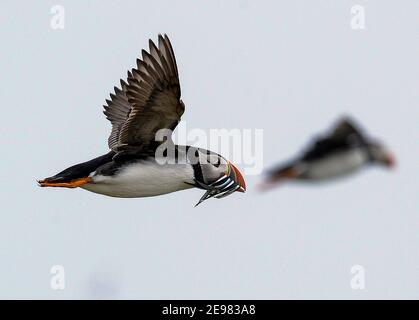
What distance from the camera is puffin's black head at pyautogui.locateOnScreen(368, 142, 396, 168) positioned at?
1853 millimetres

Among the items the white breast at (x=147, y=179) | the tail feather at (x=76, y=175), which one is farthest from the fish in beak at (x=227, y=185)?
the tail feather at (x=76, y=175)

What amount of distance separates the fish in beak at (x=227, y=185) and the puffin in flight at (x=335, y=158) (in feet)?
15.0

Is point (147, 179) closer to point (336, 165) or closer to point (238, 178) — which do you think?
point (238, 178)

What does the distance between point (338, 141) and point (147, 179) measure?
4642 millimetres

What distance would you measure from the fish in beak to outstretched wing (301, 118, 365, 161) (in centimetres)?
463

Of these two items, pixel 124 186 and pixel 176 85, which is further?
pixel 124 186

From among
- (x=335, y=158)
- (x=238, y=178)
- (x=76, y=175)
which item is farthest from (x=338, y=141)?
(x=76, y=175)

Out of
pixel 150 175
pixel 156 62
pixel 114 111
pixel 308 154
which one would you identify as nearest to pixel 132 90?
pixel 156 62

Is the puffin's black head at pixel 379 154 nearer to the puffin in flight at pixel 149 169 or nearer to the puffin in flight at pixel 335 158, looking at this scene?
the puffin in flight at pixel 335 158

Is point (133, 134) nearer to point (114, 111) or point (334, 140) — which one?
point (114, 111)

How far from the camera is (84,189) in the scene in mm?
6598

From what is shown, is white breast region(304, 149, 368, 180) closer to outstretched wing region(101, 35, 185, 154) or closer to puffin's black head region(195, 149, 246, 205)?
outstretched wing region(101, 35, 185, 154)

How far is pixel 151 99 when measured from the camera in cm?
590

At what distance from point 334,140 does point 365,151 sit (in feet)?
0.34
